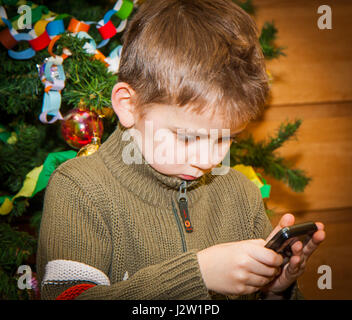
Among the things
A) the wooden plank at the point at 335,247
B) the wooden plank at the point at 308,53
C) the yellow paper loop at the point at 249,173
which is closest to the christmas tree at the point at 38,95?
the yellow paper loop at the point at 249,173

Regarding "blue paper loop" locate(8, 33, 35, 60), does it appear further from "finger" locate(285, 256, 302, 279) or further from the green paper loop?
"finger" locate(285, 256, 302, 279)

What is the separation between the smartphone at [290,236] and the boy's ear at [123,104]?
0.31 meters

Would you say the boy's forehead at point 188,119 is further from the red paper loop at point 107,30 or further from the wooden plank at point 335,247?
the wooden plank at point 335,247

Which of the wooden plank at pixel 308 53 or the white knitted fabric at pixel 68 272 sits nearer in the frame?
the white knitted fabric at pixel 68 272

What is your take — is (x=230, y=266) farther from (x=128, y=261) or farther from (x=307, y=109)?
(x=307, y=109)

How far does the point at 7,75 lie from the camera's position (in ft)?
2.92

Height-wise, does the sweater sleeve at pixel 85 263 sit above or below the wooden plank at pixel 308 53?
below

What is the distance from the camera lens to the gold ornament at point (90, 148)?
0.83 metres

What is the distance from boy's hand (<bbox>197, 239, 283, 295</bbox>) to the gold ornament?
0.38 m

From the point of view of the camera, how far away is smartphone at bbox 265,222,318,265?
57 centimetres

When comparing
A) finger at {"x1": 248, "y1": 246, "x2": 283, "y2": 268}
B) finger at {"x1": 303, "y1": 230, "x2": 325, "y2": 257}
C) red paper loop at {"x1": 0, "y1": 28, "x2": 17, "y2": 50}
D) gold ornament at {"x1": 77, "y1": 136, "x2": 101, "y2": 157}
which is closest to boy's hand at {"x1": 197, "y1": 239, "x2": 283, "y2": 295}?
finger at {"x1": 248, "y1": 246, "x2": 283, "y2": 268}
